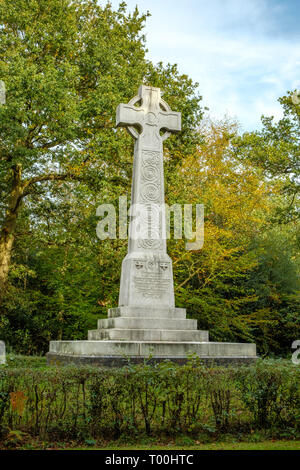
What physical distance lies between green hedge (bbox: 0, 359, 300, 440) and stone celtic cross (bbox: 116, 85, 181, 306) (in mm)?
4964

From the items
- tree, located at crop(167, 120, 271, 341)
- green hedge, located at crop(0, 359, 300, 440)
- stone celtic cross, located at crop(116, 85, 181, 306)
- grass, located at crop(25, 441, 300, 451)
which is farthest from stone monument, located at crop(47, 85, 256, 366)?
tree, located at crop(167, 120, 271, 341)

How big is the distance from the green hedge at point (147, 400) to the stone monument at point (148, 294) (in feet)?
8.55

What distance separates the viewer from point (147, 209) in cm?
1158

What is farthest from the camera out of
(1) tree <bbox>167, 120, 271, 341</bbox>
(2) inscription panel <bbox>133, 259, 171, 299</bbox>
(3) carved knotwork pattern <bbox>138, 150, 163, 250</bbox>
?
(1) tree <bbox>167, 120, 271, 341</bbox>

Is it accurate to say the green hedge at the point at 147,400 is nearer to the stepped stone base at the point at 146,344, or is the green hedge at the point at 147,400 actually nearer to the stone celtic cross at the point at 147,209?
the stepped stone base at the point at 146,344

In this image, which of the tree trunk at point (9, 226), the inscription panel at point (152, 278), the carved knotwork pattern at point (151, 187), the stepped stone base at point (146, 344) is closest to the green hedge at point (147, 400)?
the stepped stone base at point (146, 344)

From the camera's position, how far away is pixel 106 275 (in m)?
19.2

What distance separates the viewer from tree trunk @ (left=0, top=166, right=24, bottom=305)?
16969mm

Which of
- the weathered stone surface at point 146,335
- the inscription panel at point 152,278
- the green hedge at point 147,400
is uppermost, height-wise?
the inscription panel at point 152,278

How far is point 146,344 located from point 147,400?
3.02 m

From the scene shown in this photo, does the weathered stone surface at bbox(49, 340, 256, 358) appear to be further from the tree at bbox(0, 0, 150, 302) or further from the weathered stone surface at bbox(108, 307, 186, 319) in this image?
the tree at bbox(0, 0, 150, 302)

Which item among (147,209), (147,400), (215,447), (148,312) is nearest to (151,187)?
(147,209)

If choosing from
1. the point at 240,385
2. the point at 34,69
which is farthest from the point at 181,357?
the point at 34,69

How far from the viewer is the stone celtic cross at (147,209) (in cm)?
1112
